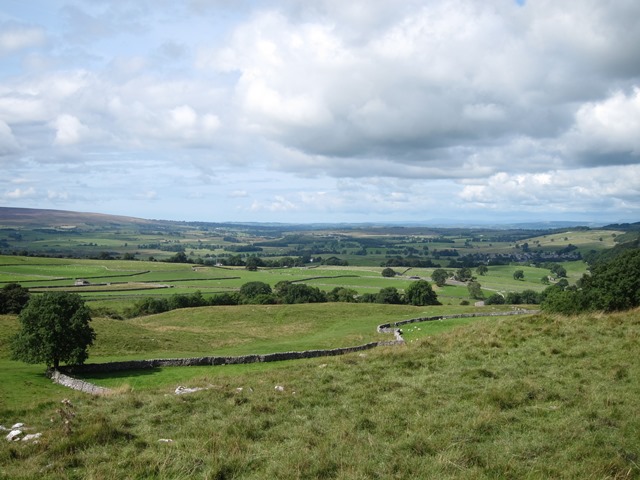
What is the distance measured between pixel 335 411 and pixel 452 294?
10360 cm

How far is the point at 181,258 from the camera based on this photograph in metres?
168

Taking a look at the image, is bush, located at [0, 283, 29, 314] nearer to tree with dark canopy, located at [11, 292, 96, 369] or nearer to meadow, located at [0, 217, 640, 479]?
tree with dark canopy, located at [11, 292, 96, 369]

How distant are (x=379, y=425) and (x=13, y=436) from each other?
8.61 m

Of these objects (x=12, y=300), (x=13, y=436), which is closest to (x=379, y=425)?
(x=13, y=436)

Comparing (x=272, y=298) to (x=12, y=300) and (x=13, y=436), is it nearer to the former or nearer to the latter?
(x=12, y=300)

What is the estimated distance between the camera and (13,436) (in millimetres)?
10906

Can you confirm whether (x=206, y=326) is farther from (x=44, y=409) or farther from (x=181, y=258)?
(x=181, y=258)

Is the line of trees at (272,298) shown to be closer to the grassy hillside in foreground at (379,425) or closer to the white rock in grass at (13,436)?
the grassy hillside in foreground at (379,425)

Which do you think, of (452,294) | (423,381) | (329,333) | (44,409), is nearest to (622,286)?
(329,333)

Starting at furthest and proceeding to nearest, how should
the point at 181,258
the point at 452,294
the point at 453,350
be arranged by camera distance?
the point at 181,258 < the point at 452,294 < the point at 453,350

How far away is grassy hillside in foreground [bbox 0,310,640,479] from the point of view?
8.79 m

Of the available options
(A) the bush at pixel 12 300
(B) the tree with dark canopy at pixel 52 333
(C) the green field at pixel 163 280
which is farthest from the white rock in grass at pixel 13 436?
(C) the green field at pixel 163 280

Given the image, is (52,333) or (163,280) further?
(163,280)

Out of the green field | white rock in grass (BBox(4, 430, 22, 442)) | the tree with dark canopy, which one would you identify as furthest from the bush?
white rock in grass (BBox(4, 430, 22, 442))
